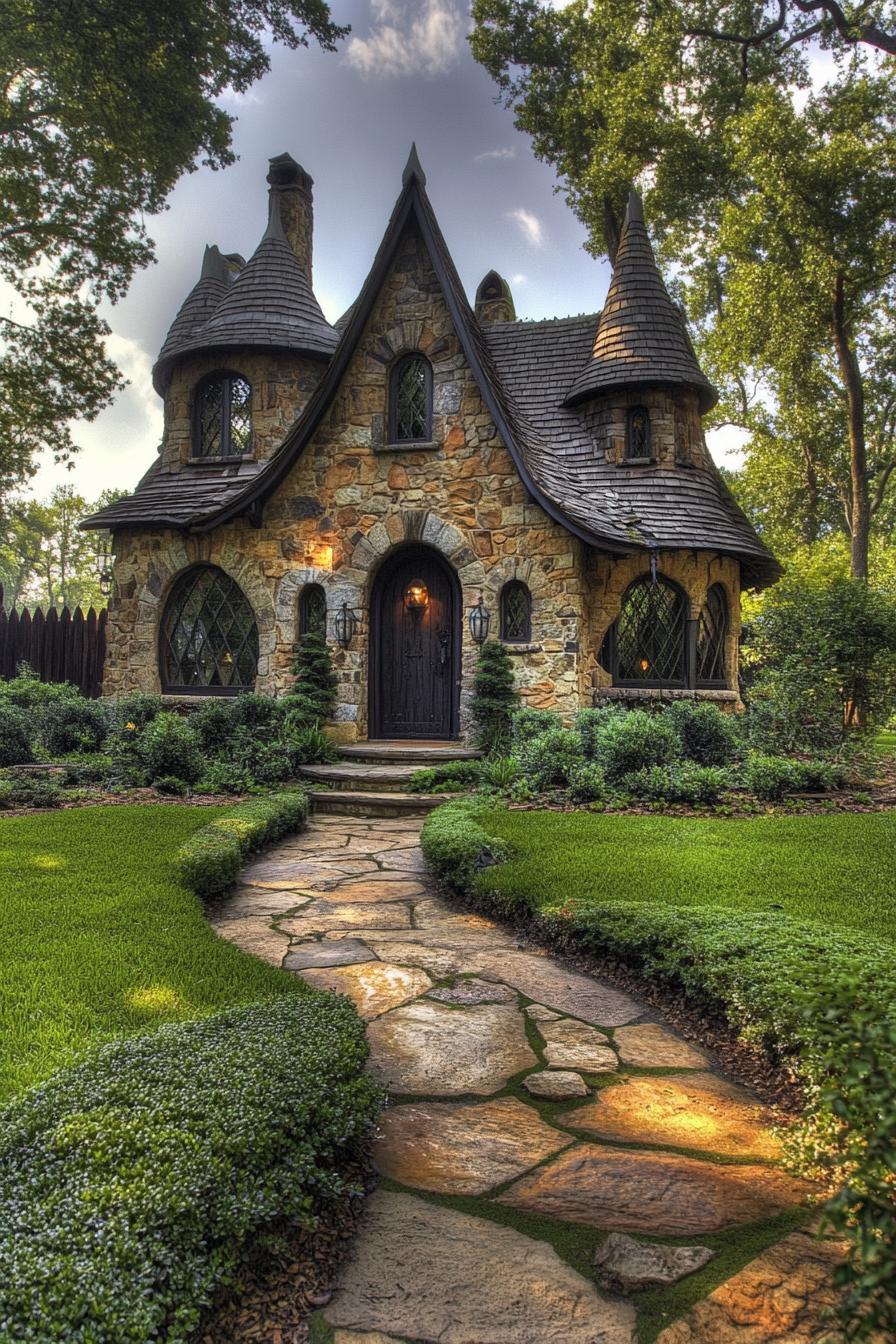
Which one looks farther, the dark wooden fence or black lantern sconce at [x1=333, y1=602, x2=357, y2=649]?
the dark wooden fence

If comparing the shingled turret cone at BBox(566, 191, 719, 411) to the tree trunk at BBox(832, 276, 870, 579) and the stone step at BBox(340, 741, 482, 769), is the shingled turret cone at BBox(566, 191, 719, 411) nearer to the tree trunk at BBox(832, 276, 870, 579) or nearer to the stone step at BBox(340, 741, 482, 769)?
the tree trunk at BBox(832, 276, 870, 579)

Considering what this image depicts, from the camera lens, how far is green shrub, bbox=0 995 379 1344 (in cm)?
152

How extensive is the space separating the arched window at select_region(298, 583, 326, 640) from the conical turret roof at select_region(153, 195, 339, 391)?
14.6ft

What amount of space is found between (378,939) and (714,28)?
896 inches

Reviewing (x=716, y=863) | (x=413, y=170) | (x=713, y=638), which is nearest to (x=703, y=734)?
(x=713, y=638)

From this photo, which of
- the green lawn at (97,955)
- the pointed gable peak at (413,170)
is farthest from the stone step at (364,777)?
the pointed gable peak at (413,170)

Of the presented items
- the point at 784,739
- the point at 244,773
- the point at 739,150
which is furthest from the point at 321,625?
the point at 739,150

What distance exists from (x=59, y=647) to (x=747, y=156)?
52.2 feet

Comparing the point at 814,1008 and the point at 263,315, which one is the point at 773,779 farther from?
the point at 263,315

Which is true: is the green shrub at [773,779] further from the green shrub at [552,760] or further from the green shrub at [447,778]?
the green shrub at [447,778]

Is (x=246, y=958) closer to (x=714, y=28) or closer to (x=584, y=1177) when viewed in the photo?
(x=584, y=1177)

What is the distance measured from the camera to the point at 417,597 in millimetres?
11398

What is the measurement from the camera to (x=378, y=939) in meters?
4.38

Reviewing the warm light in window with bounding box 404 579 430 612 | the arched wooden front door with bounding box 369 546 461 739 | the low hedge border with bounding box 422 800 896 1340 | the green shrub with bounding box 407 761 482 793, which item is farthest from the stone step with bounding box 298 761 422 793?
the low hedge border with bounding box 422 800 896 1340
